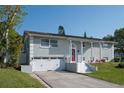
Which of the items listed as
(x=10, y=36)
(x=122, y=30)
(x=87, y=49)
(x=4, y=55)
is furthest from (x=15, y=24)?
(x=122, y=30)

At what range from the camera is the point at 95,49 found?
110 ft

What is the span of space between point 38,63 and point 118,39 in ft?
138

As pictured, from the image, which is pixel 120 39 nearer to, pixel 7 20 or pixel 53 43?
pixel 53 43

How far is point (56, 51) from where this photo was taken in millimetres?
28750

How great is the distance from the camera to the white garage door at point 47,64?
1032 inches

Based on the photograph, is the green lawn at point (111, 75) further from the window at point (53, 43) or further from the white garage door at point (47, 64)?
the window at point (53, 43)

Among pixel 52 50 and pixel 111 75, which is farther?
pixel 52 50

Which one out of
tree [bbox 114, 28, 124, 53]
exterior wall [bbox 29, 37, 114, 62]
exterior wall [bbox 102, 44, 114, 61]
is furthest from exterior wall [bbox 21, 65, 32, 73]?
tree [bbox 114, 28, 124, 53]

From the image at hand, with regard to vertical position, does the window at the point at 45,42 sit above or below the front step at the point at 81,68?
above

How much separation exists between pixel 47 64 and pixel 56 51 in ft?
8.45

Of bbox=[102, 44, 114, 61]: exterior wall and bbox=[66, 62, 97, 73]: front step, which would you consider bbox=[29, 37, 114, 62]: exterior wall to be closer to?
bbox=[102, 44, 114, 61]: exterior wall

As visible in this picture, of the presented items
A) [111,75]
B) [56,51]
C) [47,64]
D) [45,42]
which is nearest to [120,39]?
[56,51]

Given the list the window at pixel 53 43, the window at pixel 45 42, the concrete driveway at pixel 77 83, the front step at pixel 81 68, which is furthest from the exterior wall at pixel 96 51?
the concrete driveway at pixel 77 83

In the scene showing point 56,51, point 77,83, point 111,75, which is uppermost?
point 56,51
